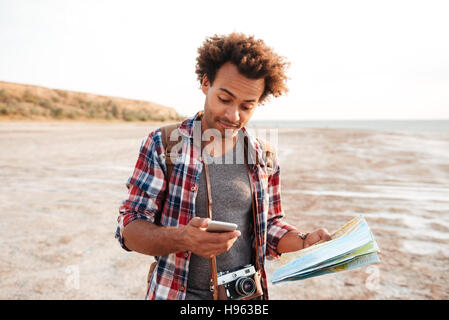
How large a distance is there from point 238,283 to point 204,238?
45 cm

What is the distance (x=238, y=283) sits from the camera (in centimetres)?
173

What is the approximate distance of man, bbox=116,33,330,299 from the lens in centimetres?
166

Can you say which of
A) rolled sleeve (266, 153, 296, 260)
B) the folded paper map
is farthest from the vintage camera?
rolled sleeve (266, 153, 296, 260)

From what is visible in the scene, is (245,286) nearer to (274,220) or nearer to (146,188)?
(274,220)

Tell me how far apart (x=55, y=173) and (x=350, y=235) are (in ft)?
31.9

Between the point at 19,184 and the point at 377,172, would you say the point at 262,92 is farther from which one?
the point at 377,172

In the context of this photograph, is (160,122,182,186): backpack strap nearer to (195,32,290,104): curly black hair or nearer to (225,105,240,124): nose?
(225,105,240,124): nose

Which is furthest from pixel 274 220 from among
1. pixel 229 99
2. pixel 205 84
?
pixel 205 84

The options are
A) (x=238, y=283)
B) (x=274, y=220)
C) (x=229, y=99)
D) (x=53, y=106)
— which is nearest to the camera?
(x=238, y=283)

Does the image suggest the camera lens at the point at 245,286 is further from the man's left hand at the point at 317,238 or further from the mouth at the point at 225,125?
the mouth at the point at 225,125

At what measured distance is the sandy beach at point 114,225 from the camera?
3.91 metres

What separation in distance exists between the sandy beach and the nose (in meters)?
0.77

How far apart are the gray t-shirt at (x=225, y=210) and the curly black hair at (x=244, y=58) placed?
1.55 feet

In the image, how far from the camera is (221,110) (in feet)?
6.04
